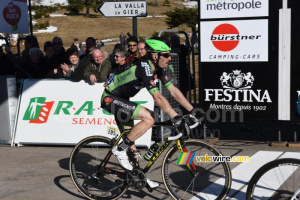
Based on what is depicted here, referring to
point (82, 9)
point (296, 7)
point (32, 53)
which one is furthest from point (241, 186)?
point (82, 9)

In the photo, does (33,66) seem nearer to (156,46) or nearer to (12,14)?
(12,14)

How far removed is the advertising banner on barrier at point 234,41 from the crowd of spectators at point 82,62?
1.23m

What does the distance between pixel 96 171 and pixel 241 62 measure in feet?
13.6

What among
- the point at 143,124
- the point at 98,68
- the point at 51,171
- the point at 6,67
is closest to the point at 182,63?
the point at 98,68

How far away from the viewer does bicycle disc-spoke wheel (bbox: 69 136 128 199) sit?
672 centimetres

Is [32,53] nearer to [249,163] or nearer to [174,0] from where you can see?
[249,163]

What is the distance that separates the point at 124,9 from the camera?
1084 centimetres

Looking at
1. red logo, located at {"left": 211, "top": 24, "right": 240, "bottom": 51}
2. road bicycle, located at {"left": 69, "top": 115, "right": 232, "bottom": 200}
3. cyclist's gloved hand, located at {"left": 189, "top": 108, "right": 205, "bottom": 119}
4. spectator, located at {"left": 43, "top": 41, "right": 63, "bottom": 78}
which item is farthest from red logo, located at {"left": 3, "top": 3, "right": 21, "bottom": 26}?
cyclist's gloved hand, located at {"left": 189, "top": 108, "right": 205, "bottom": 119}

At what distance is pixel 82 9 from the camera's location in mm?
90375

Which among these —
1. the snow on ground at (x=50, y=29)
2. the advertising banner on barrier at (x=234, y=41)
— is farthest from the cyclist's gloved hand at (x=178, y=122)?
the snow on ground at (x=50, y=29)

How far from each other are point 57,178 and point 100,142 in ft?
5.17

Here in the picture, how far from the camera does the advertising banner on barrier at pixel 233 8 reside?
9562mm

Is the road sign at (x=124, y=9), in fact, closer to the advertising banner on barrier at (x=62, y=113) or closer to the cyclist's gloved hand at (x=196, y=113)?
the advertising banner on barrier at (x=62, y=113)

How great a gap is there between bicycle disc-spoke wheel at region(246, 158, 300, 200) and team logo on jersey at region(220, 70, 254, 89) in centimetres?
436
